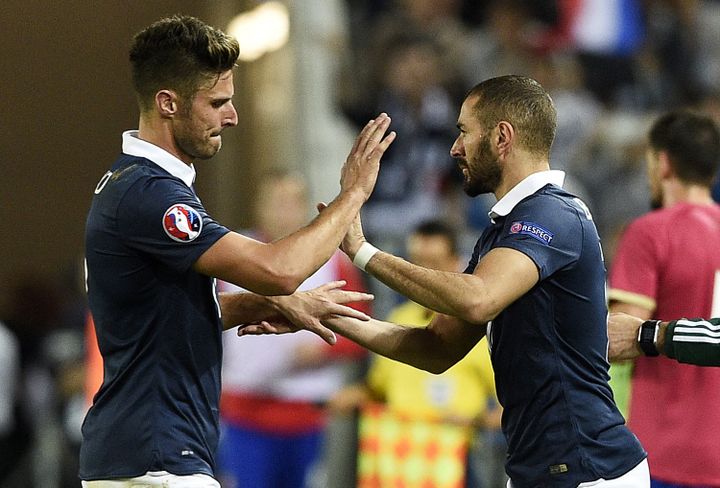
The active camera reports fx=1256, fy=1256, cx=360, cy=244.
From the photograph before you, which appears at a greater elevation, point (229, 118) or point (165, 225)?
point (229, 118)

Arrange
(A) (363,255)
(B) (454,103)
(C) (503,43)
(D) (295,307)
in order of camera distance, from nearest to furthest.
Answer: (A) (363,255)
(D) (295,307)
(B) (454,103)
(C) (503,43)

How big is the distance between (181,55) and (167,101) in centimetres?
16

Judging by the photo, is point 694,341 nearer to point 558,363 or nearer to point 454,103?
point 558,363

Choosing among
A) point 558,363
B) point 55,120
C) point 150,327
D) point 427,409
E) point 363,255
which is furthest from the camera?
point 55,120

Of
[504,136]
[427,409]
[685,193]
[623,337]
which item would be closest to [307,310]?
[504,136]

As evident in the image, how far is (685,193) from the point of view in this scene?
5.28 m

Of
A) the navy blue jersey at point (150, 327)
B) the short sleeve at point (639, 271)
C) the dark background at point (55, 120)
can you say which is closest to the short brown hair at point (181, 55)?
the navy blue jersey at point (150, 327)

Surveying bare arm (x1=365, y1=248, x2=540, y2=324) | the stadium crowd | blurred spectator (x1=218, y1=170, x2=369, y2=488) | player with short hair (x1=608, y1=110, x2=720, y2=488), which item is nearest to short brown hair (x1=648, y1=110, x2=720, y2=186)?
player with short hair (x1=608, y1=110, x2=720, y2=488)

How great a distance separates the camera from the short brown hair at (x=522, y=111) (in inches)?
166

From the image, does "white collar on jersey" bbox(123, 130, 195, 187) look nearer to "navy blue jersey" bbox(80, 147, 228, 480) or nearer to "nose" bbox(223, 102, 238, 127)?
"navy blue jersey" bbox(80, 147, 228, 480)

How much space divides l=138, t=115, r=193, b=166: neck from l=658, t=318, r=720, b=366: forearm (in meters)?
1.82

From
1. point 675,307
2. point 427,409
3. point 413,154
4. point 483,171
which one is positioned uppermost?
point 413,154

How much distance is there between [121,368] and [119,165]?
658 millimetres

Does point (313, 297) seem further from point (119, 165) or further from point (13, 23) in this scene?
point (13, 23)
